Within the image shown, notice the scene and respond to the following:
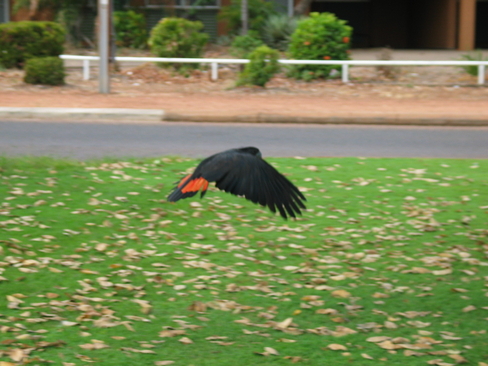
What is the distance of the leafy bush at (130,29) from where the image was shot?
22.7 metres

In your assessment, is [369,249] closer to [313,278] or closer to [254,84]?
[313,278]

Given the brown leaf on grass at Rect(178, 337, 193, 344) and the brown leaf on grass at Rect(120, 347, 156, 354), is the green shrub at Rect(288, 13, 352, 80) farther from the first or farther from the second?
the brown leaf on grass at Rect(120, 347, 156, 354)

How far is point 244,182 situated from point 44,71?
1233cm

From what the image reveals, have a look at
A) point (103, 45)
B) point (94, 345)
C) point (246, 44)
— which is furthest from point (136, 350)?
point (246, 44)

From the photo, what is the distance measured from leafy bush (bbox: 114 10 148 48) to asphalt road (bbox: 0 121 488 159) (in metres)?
11.2

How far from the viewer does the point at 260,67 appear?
52.6ft

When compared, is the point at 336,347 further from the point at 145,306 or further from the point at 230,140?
the point at 230,140

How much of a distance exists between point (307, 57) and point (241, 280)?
42.7 ft

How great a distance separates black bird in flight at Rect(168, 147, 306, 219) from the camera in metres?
4.40

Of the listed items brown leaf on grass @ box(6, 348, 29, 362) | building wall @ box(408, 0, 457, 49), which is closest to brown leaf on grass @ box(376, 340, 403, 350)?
brown leaf on grass @ box(6, 348, 29, 362)

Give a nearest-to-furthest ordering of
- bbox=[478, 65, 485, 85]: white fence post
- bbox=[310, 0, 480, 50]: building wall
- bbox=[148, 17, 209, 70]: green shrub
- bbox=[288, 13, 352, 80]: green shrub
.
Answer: bbox=[478, 65, 485, 85]: white fence post
bbox=[288, 13, 352, 80]: green shrub
bbox=[148, 17, 209, 70]: green shrub
bbox=[310, 0, 480, 50]: building wall

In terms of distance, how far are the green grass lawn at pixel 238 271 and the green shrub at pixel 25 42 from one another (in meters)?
10.3

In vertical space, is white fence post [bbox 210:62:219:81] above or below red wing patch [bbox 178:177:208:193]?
above

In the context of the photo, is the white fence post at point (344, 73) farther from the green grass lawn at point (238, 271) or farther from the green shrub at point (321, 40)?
the green grass lawn at point (238, 271)
